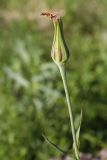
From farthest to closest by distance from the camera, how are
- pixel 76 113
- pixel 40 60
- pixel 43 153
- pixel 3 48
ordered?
1. pixel 3 48
2. pixel 40 60
3. pixel 76 113
4. pixel 43 153

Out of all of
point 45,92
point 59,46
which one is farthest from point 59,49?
point 45,92

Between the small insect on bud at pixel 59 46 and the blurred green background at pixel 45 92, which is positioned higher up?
the small insect on bud at pixel 59 46

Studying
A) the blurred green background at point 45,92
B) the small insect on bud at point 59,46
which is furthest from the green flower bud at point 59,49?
the blurred green background at point 45,92

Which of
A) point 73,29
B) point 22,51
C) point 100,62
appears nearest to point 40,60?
point 22,51

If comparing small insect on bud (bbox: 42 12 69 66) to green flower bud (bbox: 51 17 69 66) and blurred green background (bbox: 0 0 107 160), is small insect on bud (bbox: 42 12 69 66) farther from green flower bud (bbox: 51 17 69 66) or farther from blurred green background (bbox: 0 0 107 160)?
blurred green background (bbox: 0 0 107 160)

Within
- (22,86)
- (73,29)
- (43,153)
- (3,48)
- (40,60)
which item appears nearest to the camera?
(43,153)

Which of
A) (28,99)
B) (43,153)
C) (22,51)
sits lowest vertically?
(43,153)

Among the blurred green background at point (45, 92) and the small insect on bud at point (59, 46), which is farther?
the blurred green background at point (45, 92)

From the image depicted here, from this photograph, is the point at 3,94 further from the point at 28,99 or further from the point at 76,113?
the point at 76,113

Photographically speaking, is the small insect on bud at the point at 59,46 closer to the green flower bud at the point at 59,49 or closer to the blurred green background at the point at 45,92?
the green flower bud at the point at 59,49
